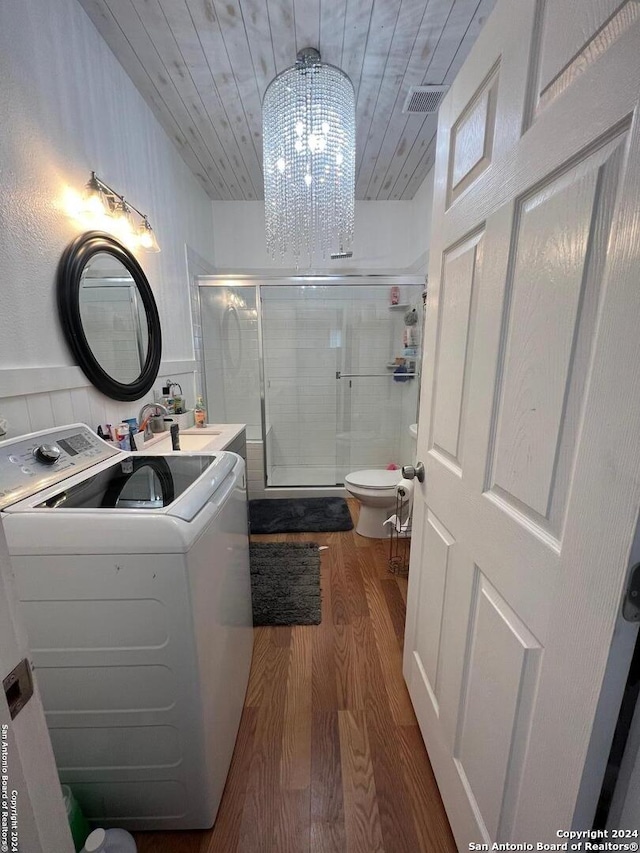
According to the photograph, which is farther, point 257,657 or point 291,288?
point 291,288

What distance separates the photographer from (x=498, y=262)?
70 centimetres

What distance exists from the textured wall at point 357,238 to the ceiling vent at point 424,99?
1.07 metres

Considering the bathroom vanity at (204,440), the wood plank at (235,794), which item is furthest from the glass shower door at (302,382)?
the wood plank at (235,794)

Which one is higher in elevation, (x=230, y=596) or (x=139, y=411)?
(x=139, y=411)

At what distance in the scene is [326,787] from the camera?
105 cm

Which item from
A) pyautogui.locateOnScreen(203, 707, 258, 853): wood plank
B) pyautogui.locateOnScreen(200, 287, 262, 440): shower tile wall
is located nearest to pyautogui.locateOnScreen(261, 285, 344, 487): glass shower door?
pyautogui.locateOnScreen(200, 287, 262, 440): shower tile wall

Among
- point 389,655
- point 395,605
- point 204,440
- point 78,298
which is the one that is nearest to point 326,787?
point 389,655

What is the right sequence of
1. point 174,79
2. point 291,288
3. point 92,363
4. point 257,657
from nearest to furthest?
point 92,363
point 257,657
point 174,79
point 291,288

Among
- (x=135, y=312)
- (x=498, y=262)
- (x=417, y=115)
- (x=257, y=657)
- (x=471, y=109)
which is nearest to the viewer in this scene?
(x=498, y=262)

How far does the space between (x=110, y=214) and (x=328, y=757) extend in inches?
89.5

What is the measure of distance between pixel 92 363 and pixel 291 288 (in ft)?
6.84

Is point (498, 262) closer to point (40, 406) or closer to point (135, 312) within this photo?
point (40, 406)

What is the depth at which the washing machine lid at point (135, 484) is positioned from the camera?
2.79 feet

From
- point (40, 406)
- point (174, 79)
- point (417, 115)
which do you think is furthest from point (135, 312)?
point (417, 115)
